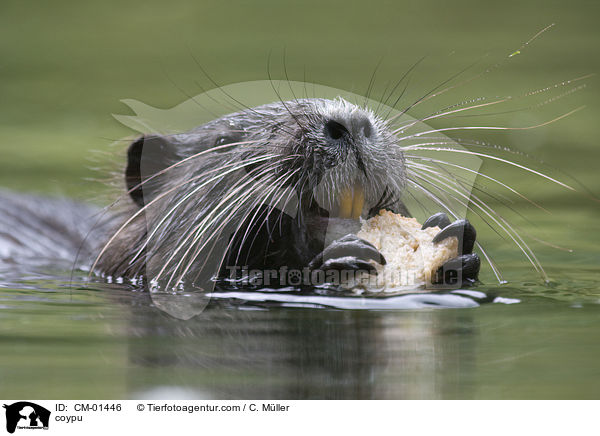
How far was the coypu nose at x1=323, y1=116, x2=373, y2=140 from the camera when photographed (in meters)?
3.01

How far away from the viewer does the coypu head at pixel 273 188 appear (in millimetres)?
3021

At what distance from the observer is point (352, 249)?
2.93 m

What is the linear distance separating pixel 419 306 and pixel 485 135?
258 cm

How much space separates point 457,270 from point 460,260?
0.12 ft

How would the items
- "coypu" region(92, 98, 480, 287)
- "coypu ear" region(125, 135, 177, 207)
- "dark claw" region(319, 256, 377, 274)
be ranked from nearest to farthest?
1. "dark claw" region(319, 256, 377, 274)
2. "coypu" region(92, 98, 480, 287)
3. "coypu ear" region(125, 135, 177, 207)

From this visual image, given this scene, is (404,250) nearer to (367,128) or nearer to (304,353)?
(367,128)

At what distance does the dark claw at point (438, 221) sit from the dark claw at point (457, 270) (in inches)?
8.2

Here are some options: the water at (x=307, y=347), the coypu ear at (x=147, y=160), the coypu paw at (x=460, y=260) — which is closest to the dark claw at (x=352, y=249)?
the water at (x=307, y=347)

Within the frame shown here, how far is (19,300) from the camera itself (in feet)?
10.4

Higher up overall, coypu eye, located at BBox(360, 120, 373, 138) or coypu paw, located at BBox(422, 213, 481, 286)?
coypu eye, located at BBox(360, 120, 373, 138)

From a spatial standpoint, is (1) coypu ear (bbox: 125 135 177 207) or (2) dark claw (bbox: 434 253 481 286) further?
(1) coypu ear (bbox: 125 135 177 207)

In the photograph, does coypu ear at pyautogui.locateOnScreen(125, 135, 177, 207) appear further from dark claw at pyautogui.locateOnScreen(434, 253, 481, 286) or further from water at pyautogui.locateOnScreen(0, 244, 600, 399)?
dark claw at pyautogui.locateOnScreen(434, 253, 481, 286)
